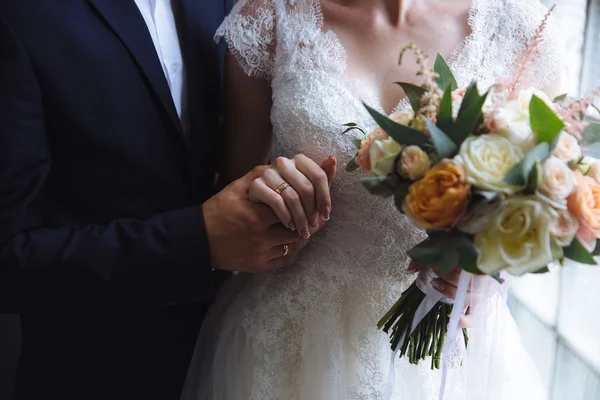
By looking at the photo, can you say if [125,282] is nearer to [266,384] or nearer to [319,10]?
[266,384]

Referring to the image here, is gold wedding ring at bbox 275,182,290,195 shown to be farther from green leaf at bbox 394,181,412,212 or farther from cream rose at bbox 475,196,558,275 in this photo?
Answer: cream rose at bbox 475,196,558,275

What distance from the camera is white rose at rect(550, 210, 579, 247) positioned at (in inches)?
28.4

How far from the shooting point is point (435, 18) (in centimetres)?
119

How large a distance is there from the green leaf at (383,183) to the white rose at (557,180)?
0.64 ft

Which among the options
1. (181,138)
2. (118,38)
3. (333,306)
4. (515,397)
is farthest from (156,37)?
(515,397)

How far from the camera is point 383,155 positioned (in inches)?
32.5

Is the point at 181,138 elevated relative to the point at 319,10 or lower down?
lower down

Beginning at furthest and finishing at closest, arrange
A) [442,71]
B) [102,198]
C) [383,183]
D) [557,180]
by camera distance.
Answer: [102,198]
[442,71]
[383,183]
[557,180]

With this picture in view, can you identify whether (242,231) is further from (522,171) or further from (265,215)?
(522,171)

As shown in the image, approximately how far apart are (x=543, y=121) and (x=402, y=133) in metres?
0.19

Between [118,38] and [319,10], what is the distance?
0.43 meters

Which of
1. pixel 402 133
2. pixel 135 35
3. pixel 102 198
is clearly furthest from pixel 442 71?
pixel 102 198

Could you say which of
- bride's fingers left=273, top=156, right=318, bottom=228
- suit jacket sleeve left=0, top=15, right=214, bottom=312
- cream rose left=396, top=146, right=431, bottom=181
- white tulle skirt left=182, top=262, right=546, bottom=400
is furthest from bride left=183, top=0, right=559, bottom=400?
cream rose left=396, top=146, right=431, bottom=181

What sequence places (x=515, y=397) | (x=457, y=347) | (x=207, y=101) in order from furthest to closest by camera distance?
(x=207, y=101) < (x=515, y=397) < (x=457, y=347)
